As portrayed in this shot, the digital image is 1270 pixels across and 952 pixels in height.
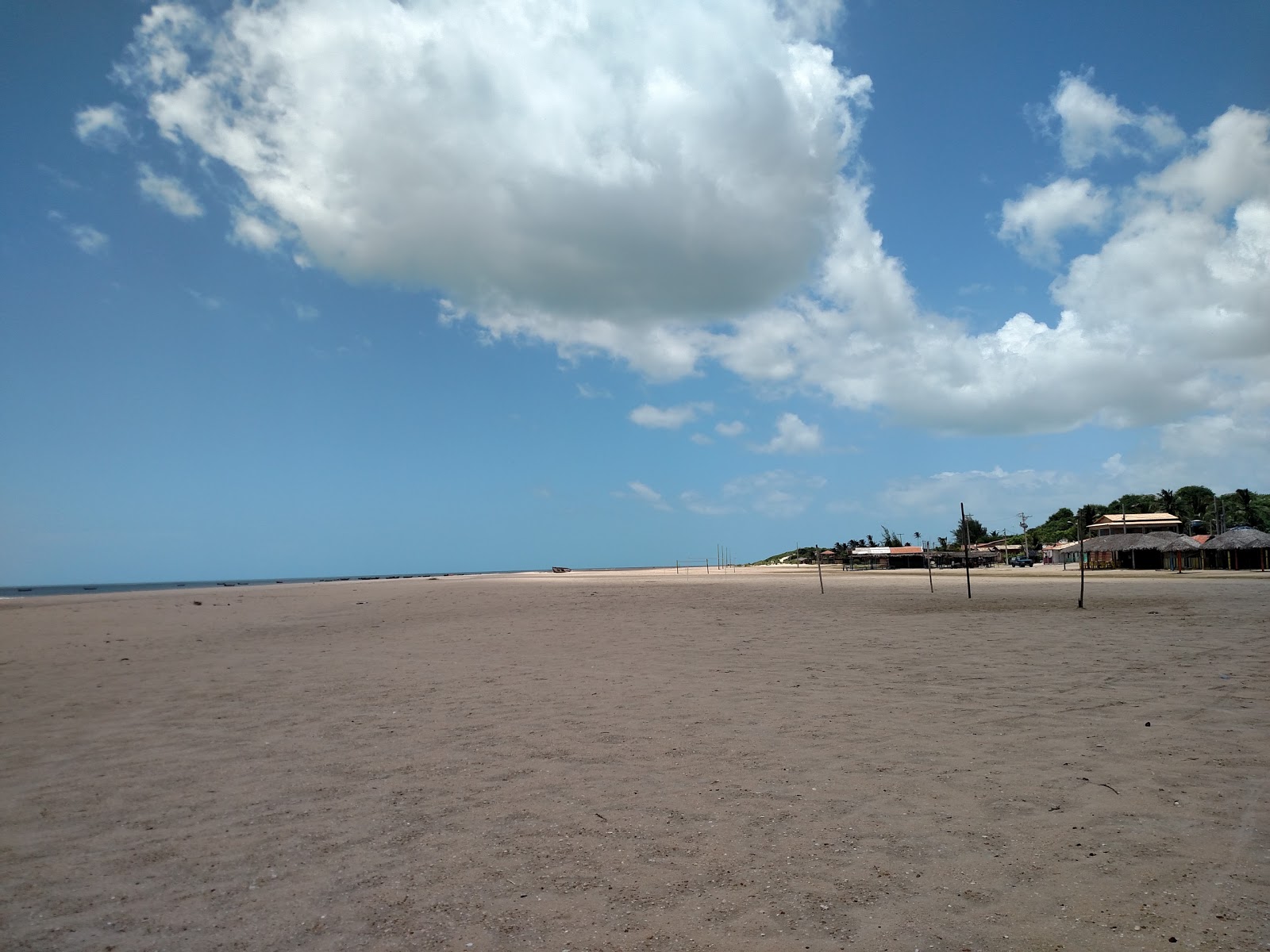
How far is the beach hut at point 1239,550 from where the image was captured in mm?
46562

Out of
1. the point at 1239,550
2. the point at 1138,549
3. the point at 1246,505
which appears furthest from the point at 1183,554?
the point at 1246,505

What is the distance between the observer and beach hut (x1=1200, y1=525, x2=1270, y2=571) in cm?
4656

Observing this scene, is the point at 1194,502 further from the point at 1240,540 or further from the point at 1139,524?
the point at 1240,540

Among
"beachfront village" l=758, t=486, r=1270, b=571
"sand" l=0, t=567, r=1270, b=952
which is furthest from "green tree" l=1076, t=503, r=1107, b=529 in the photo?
"sand" l=0, t=567, r=1270, b=952

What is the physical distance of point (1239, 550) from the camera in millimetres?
47812

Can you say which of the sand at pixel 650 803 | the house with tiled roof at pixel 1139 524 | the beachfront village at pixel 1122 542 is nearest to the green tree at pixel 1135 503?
the beachfront village at pixel 1122 542

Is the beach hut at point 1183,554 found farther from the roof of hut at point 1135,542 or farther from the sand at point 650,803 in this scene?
the sand at point 650,803

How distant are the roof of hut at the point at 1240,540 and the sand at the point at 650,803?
44997 millimetres

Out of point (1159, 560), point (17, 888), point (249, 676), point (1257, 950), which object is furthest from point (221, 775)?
point (1159, 560)

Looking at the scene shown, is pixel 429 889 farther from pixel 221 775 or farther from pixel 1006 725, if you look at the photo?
pixel 1006 725

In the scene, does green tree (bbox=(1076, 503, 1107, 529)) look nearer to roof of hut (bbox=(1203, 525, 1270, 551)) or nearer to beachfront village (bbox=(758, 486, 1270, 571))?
beachfront village (bbox=(758, 486, 1270, 571))

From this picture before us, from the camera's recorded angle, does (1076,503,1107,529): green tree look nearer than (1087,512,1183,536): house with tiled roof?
No

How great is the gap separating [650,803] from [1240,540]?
57.4 metres

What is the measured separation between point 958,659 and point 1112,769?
5.90 m
